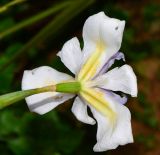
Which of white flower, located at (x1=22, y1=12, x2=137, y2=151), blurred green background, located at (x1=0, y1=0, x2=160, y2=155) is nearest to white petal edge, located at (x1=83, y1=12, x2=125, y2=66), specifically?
white flower, located at (x1=22, y1=12, x2=137, y2=151)

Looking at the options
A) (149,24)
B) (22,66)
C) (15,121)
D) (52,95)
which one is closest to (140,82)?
(149,24)

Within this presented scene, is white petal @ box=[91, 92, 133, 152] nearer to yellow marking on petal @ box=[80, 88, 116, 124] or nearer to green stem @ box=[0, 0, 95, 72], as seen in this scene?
yellow marking on petal @ box=[80, 88, 116, 124]

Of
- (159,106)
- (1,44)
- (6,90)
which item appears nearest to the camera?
(6,90)

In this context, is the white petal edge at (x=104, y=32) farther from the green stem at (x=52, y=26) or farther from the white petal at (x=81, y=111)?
the green stem at (x=52, y=26)

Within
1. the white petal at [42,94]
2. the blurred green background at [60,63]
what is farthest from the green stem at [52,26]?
the white petal at [42,94]

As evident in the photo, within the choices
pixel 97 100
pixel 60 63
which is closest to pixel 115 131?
pixel 97 100

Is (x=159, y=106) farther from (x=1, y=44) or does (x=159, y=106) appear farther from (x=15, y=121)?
(x=15, y=121)

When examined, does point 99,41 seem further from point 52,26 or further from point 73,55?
point 52,26
